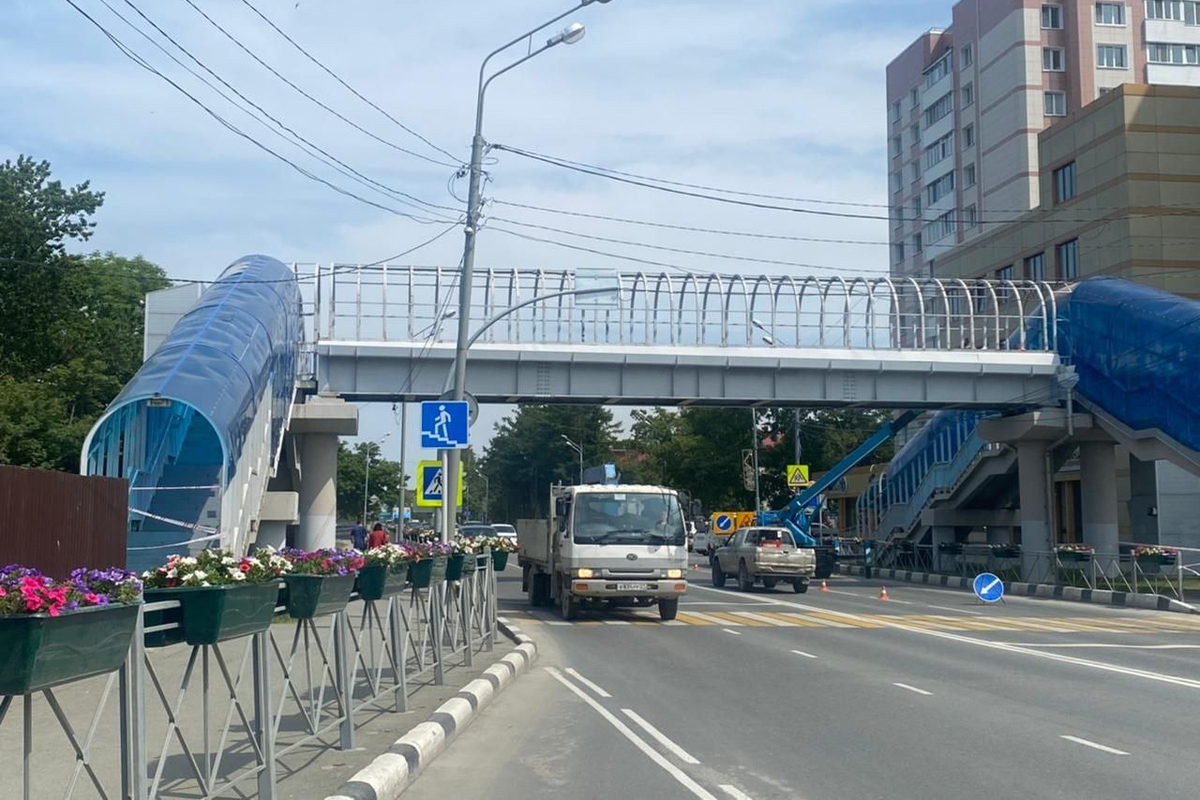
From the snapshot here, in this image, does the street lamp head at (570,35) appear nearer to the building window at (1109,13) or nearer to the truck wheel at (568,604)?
the truck wheel at (568,604)

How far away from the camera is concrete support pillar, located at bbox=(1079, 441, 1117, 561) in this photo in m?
38.8

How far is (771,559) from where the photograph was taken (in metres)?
33.2

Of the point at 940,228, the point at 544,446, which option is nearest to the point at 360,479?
the point at 544,446

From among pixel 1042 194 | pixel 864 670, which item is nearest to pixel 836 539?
pixel 1042 194

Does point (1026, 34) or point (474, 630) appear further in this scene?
point (1026, 34)

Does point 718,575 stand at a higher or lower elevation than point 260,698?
lower

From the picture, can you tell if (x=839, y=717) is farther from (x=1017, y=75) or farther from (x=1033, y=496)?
(x=1017, y=75)

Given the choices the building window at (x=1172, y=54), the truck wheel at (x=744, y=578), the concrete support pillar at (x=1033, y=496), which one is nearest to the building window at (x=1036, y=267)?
the concrete support pillar at (x=1033, y=496)

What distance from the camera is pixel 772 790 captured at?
8.32 metres

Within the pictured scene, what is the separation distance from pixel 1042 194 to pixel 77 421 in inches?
1716

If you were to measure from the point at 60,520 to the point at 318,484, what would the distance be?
50.6 ft

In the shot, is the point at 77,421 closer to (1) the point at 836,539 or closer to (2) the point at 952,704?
(1) the point at 836,539

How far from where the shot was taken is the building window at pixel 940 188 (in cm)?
8450

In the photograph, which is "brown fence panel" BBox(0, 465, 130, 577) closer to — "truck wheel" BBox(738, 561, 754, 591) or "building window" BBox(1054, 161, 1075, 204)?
"truck wheel" BBox(738, 561, 754, 591)
